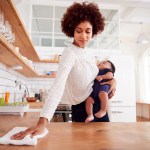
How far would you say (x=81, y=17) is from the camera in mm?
1309

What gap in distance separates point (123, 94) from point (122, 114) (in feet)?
1.24

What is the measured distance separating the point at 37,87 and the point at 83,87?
2806mm

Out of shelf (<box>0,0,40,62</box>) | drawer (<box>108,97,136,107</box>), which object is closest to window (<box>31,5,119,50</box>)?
drawer (<box>108,97,136,107</box>)

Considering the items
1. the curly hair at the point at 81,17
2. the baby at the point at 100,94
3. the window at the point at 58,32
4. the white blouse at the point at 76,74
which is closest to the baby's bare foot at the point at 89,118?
the baby at the point at 100,94

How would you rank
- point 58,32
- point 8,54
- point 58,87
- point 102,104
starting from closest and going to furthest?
point 58,87
point 102,104
point 8,54
point 58,32

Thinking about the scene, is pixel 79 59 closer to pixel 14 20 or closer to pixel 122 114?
pixel 14 20

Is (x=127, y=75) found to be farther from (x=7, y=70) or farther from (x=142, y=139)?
(x=142, y=139)

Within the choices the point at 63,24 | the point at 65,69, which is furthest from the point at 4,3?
the point at 65,69

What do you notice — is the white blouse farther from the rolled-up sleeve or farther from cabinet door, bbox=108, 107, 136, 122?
cabinet door, bbox=108, 107, 136, 122

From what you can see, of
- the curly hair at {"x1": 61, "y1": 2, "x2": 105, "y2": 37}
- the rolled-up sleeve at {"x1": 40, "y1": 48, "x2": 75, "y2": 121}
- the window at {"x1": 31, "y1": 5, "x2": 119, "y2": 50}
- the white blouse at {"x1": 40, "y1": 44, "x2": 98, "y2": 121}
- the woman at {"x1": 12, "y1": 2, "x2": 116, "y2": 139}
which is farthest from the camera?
the window at {"x1": 31, "y1": 5, "x2": 119, "y2": 50}

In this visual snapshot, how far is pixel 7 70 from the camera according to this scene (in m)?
2.17

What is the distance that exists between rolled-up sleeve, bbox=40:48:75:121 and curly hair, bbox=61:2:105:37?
0.28 m

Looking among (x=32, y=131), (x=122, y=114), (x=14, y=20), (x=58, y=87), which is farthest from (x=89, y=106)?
(x=122, y=114)

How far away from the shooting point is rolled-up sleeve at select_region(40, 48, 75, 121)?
894mm
